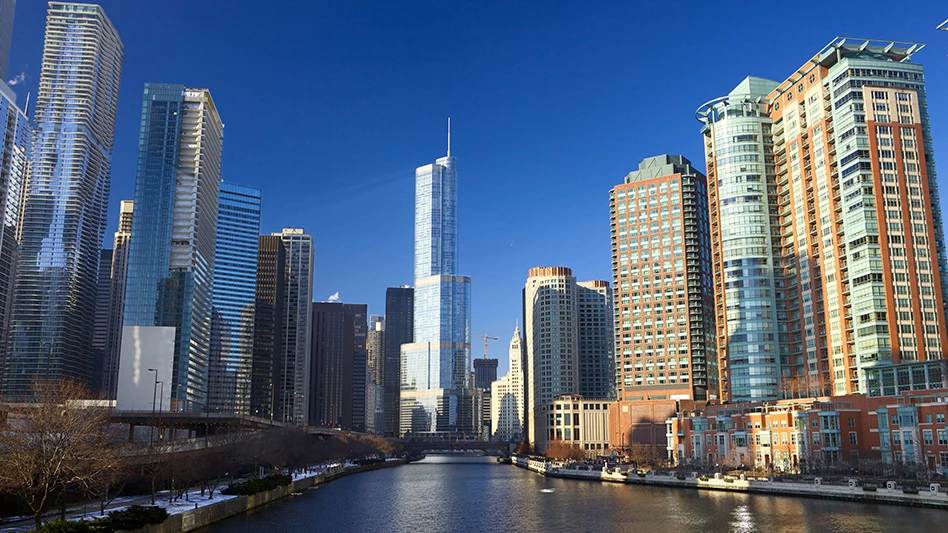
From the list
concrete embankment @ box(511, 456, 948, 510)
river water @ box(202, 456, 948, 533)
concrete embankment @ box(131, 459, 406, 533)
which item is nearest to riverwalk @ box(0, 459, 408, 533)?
concrete embankment @ box(131, 459, 406, 533)

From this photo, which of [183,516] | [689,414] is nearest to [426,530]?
[183,516]

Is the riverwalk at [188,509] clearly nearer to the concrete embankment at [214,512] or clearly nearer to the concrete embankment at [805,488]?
the concrete embankment at [214,512]

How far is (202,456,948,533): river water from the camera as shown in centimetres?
8650

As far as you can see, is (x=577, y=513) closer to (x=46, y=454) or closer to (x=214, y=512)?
(x=214, y=512)

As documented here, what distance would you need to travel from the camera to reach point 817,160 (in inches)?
7387

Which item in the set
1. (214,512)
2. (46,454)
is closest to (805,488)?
(214,512)

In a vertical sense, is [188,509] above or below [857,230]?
below

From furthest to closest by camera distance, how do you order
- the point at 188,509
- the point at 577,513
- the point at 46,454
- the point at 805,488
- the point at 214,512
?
1. the point at 805,488
2. the point at 577,513
3. the point at 214,512
4. the point at 188,509
5. the point at 46,454

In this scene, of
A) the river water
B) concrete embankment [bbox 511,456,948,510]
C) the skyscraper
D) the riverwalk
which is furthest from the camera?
the skyscraper

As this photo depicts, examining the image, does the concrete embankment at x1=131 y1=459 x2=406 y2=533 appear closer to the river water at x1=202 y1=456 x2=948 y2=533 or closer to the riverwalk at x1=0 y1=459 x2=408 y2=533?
the riverwalk at x1=0 y1=459 x2=408 y2=533

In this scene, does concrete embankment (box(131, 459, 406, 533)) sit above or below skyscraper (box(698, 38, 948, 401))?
below

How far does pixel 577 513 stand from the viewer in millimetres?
103562

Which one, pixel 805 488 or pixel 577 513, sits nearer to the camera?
pixel 577 513

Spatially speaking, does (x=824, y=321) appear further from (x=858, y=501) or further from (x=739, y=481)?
(x=858, y=501)
